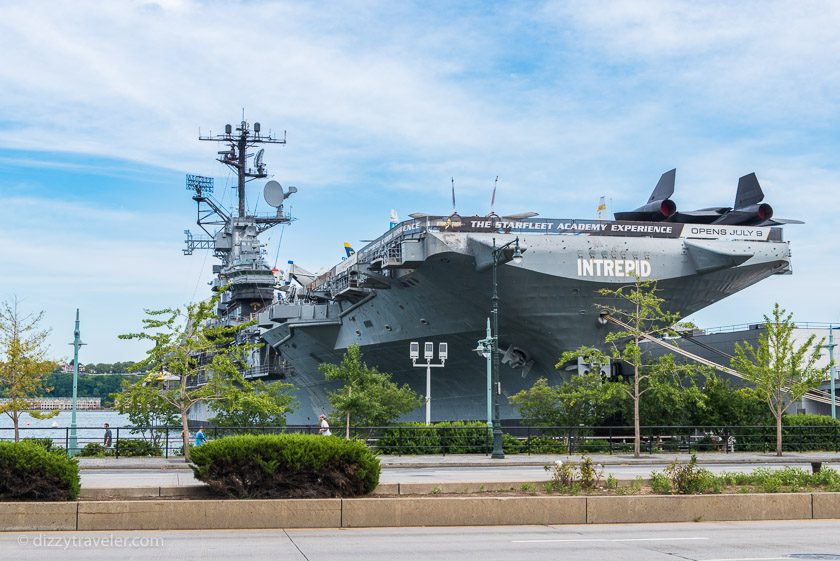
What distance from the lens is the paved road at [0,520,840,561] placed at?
8898 millimetres

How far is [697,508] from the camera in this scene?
11.9 meters

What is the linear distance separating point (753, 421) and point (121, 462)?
65.7ft

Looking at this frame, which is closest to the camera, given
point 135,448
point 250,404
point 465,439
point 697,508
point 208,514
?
point 208,514

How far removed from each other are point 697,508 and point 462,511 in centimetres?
305

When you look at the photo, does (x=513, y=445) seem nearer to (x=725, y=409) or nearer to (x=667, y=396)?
(x=667, y=396)

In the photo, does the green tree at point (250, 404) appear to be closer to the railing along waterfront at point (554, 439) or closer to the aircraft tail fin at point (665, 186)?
the railing along waterfront at point (554, 439)

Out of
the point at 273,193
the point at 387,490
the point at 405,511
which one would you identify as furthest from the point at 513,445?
the point at 273,193

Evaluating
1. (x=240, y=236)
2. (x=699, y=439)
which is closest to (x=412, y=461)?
(x=699, y=439)

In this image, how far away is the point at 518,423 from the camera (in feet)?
124

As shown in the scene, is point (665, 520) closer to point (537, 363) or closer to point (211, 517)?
point (211, 517)

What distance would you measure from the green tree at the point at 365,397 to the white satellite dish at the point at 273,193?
84.3ft

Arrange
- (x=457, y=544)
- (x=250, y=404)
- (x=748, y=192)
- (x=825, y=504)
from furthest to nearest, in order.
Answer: (x=748, y=192)
(x=250, y=404)
(x=825, y=504)
(x=457, y=544)

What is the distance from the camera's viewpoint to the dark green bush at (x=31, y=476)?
36.0ft

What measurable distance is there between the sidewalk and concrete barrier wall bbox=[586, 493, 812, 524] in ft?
36.0
